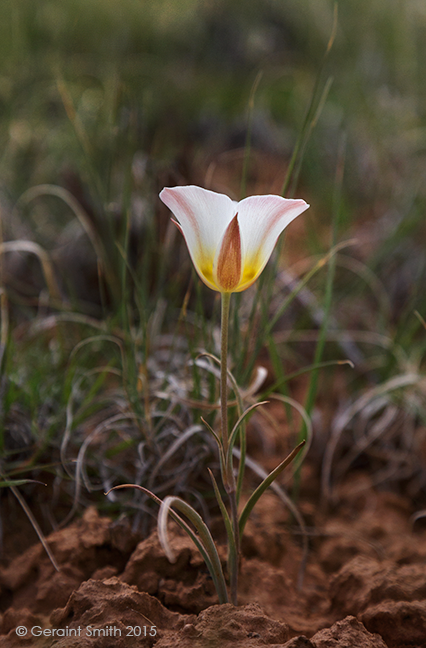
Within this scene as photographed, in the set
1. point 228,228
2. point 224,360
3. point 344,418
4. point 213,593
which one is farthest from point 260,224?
point 344,418

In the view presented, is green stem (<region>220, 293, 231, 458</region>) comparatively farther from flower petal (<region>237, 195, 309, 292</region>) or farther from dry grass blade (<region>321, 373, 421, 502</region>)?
dry grass blade (<region>321, 373, 421, 502</region>)

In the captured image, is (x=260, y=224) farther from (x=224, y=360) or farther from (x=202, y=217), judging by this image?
(x=224, y=360)

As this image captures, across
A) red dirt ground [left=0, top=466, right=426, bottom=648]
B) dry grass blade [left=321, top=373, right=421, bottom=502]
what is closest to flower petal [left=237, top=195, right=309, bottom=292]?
red dirt ground [left=0, top=466, right=426, bottom=648]

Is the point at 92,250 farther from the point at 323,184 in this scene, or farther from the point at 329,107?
the point at 329,107

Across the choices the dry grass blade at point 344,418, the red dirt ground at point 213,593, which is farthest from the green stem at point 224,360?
the dry grass blade at point 344,418

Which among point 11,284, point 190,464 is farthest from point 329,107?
point 190,464

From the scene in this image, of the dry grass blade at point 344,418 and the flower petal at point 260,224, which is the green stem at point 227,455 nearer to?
the flower petal at point 260,224
